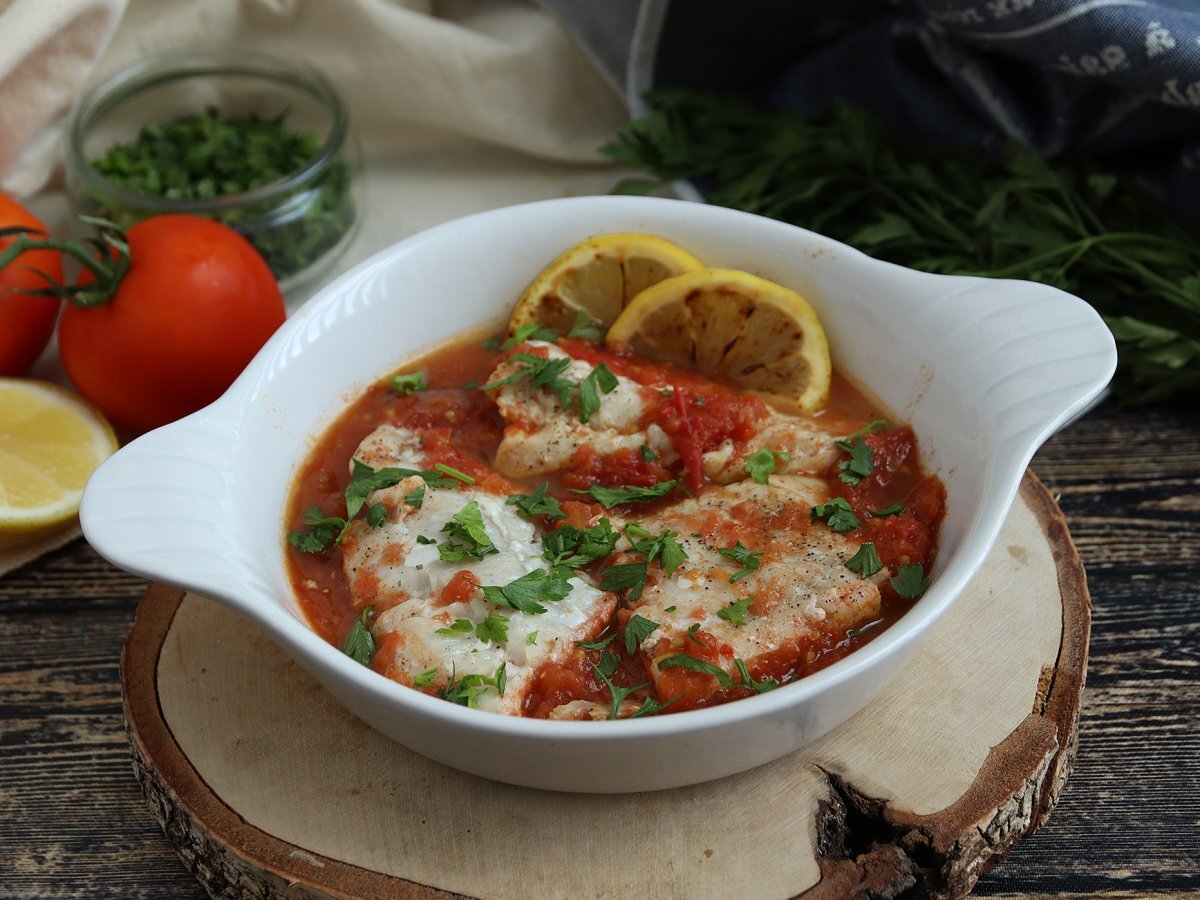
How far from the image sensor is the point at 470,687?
2865 mm

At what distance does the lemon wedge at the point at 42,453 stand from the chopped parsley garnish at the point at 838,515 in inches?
96.4

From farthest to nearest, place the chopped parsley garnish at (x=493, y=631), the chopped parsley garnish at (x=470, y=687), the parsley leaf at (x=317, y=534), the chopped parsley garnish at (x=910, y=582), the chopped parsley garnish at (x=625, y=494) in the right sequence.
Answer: the chopped parsley garnish at (x=625, y=494), the parsley leaf at (x=317, y=534), the chopped parsley garnish at (x=910, y=582), the chopped parsley garnish at (x=493, y=631), the chopped parsley garnish at (x=470, y=687)

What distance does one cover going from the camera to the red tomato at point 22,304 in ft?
14.6

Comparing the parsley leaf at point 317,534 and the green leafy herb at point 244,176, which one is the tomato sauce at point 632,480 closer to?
the parsley leaf at point 317,534

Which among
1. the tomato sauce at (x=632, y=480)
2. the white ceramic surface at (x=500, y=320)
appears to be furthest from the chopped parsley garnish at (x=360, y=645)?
the white ceramic surface at (x=500, y=320)

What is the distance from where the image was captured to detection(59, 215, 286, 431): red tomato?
4.25 metres

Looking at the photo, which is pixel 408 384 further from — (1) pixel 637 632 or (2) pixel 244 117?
(2) pixel 244 117

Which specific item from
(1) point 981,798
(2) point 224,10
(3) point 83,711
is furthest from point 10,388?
(1) point 981,798

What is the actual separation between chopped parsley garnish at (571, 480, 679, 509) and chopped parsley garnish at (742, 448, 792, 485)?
9.2 inches

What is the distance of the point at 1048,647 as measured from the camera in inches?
130

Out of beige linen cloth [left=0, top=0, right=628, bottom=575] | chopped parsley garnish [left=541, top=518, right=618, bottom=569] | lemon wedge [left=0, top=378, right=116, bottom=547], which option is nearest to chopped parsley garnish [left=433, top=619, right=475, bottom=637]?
chopped parsley garnish [left=541, top=518, right=618, bottom=569]

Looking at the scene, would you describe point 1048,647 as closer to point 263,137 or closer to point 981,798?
point 981,798

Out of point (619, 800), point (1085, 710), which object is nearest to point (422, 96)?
point (619, 800)

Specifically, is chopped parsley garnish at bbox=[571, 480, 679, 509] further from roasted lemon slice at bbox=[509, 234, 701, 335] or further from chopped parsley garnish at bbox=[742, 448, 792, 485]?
roasted lemon slice at bbox=[509, 234, 701, 335]
